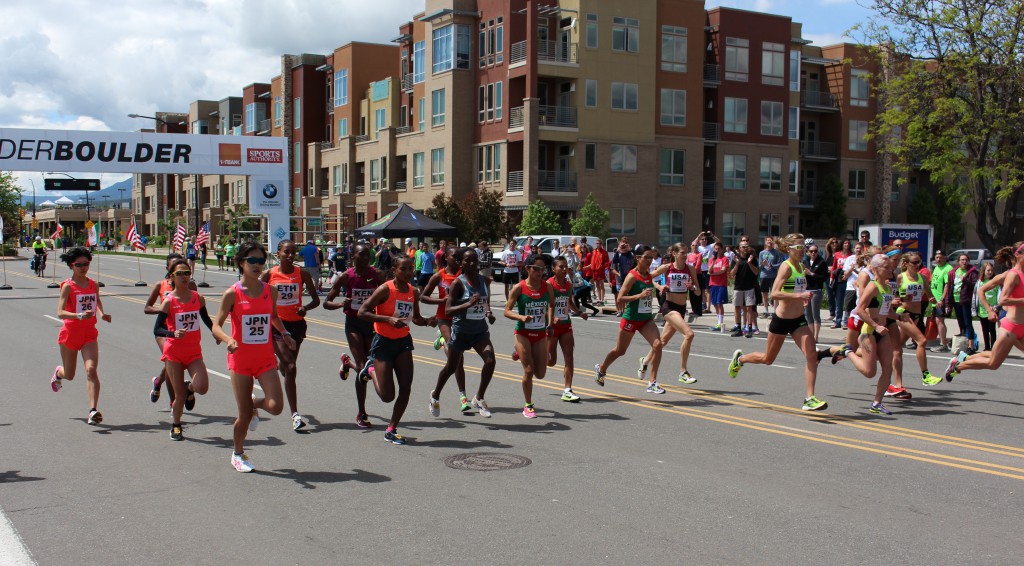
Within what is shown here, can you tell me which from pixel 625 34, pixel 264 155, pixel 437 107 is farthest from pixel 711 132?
pixel 264 155

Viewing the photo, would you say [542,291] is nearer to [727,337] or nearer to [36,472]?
[36,472]

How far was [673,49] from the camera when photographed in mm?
50406

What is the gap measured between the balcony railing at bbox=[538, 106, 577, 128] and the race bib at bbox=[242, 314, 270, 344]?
41.2 meters

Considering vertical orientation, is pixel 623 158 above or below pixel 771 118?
below

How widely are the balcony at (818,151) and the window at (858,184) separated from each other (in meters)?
1.89

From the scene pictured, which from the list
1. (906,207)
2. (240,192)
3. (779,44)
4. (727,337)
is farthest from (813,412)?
(240,192)

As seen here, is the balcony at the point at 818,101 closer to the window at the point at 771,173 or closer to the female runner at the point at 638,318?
the window at the point at 771,173

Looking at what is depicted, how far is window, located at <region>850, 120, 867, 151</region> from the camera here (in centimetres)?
6106

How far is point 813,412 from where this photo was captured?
10.3 meters

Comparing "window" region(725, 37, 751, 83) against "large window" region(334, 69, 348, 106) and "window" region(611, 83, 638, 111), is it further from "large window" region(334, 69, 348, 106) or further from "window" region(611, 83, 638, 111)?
"large window" region(334, 69, 348, 106)

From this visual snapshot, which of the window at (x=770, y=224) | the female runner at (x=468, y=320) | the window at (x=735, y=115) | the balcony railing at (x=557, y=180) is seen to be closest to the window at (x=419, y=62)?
the balcony railing at (x=557, y=180)

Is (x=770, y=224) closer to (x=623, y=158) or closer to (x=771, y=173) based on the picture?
(x=771, y=173)

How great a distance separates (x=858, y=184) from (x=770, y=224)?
10039 millimetres

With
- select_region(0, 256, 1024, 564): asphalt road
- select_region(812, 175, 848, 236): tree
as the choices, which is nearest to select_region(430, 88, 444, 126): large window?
select_region(812, 175, 848, 236): tree
